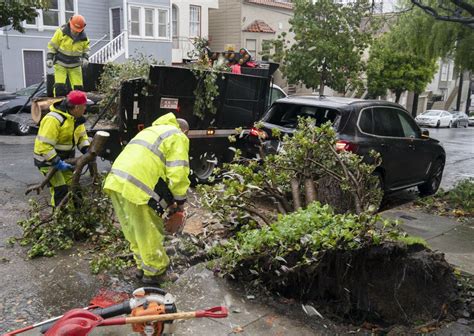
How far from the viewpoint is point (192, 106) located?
7.81m

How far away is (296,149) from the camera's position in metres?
5.46

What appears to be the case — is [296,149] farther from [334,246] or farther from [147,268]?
[147,268]

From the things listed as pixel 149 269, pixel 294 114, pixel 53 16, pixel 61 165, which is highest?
pixel 53 16

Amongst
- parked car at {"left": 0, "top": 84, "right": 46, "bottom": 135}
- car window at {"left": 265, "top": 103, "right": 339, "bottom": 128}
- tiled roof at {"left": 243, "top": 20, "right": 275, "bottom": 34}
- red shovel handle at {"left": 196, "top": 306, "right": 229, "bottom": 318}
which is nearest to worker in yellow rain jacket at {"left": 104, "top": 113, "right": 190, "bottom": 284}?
red shovel handle at {"left": 196, "top": 306, "right": 229, "bottom": 318}

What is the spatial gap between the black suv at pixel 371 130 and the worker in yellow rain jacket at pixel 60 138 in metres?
2.43

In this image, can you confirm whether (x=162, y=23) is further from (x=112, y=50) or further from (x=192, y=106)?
(x=192, y=106)

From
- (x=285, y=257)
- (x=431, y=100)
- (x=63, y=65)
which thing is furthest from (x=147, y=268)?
(x=431, y=100)

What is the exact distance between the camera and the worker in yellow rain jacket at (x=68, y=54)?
850 centimetres

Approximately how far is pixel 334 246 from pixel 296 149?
179 centimetres

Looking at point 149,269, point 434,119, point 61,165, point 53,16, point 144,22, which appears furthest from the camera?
point 434,119

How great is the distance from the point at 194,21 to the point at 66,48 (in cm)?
1813

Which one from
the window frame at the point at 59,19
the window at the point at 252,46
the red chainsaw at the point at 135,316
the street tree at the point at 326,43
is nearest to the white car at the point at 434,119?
the window at the point at 252,46

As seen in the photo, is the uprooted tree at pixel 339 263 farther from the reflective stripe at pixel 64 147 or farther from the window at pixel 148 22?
the window at pixel 148 22

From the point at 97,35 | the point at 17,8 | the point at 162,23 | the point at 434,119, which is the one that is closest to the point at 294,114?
the point at 17,8
